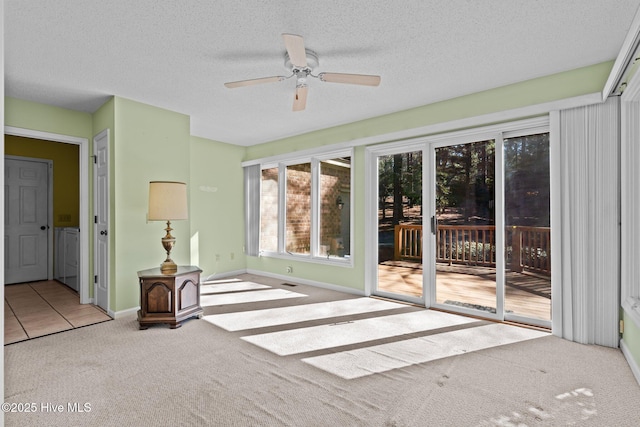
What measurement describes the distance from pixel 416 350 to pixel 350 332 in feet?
2.16

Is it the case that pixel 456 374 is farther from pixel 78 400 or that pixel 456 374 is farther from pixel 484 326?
pixel 78 400

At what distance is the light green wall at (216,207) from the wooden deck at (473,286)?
2815 mm

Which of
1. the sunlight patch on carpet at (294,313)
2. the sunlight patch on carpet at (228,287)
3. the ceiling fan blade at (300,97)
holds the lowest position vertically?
the sunlight patch on carpet at (294,313)

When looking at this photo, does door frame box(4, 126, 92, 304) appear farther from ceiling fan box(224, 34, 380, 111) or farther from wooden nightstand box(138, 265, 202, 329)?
ceiling fan box(224, 34, 380, 111)

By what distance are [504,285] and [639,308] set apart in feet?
3.78

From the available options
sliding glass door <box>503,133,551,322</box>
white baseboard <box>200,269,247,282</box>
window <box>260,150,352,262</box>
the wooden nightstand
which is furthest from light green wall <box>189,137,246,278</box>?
sliding glass door <box>503,133,551,322</box>

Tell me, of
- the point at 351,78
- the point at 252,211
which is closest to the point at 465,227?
the point at 351,78

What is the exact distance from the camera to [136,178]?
150 inches

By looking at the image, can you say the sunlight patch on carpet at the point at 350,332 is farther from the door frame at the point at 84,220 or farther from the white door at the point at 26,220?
the white door at the point at 26,220

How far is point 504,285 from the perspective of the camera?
11.4 ft

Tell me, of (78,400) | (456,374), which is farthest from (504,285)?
(78,400)

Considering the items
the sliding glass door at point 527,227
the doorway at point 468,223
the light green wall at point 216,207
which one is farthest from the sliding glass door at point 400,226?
the light green wall at point 216,207

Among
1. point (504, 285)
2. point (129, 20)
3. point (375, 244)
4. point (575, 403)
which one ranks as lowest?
point (575, 403)

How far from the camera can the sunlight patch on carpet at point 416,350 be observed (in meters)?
2.50
